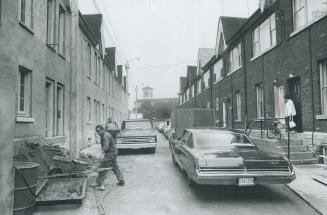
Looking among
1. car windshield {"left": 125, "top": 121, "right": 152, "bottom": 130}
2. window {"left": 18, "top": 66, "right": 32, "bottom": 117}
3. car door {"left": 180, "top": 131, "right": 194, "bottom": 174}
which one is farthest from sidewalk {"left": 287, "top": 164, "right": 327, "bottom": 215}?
car windshield {"left": 125, "top": 121, "right": 152, "bottom": 130}

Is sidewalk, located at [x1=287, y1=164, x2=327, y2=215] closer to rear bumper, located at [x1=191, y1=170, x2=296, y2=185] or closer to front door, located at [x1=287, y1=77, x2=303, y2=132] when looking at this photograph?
rear bumper, located at [x1=191, y1=170, x2=296, y2=185]

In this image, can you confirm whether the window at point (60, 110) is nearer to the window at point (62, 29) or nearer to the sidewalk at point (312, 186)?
the window at point (62, 29)

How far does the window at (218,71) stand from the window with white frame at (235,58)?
259 centimetres

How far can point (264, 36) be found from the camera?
15.9 metres

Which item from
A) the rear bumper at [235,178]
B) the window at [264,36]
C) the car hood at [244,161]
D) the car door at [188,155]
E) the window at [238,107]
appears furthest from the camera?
the window at [238,107]

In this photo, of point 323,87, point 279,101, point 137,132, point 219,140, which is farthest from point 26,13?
point 279,101

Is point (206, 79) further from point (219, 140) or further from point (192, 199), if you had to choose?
point (192, 199)

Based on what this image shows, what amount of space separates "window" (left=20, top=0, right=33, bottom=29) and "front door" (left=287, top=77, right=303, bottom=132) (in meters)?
9.70

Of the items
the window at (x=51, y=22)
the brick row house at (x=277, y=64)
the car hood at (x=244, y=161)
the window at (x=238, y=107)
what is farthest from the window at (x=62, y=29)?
the window at (x=238, y=107)

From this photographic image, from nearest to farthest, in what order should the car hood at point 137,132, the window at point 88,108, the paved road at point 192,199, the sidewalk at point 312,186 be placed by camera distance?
the paved road at point 192,199
the sidewalk at point 312,186
the car hood at point 137,132
the window at point 88,108

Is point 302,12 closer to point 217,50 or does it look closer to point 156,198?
point 156,198

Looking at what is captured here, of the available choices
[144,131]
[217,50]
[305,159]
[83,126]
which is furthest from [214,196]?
[217,50]

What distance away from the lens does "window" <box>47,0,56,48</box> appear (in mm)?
12930

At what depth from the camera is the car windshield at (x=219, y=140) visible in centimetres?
818
